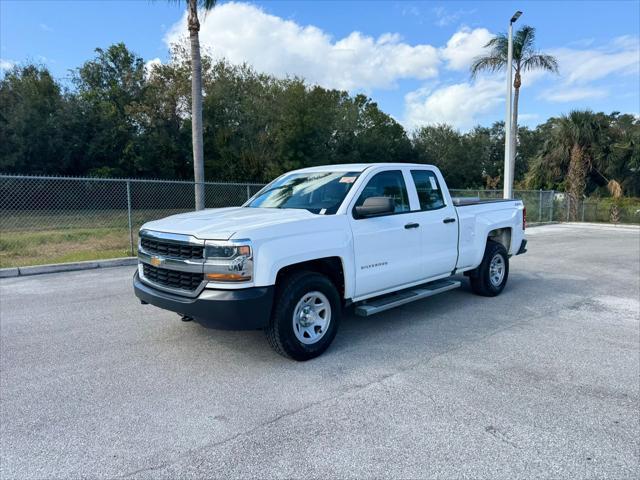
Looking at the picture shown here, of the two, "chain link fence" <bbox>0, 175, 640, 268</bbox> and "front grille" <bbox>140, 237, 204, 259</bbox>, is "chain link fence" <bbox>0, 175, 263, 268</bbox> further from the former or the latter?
"front grille" <bbox>140, 237, 204, 259</bbox>

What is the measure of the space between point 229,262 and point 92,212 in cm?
1329

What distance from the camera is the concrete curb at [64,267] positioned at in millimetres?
8828

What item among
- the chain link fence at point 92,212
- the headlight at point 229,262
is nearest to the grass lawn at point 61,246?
the chain link fence at point 92,212

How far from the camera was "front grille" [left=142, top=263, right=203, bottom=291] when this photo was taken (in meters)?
4.11

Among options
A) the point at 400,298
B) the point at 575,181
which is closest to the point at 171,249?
the point at 400,298

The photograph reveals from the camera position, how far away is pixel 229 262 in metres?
3.87

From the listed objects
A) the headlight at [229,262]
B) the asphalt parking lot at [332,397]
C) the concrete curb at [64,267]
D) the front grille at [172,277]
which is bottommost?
the asphalt parking lot at [332,397]

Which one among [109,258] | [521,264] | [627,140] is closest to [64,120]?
[109,258]

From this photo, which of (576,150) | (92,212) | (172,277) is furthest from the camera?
(576,150)

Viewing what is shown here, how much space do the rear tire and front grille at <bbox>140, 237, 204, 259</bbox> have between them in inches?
180

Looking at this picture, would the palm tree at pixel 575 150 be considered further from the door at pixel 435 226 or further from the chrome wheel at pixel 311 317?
the chrome wheel at pixel 311 317

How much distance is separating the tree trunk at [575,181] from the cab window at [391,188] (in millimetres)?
22620

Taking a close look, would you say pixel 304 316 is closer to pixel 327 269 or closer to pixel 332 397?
pixel 327 269

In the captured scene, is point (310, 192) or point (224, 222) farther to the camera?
point (310, 192)
